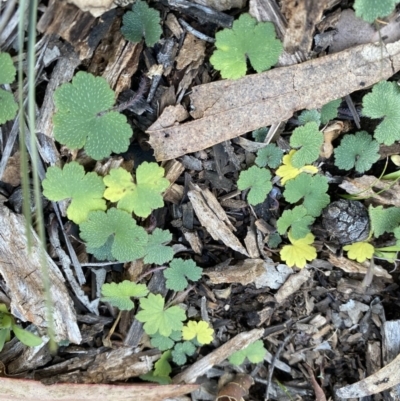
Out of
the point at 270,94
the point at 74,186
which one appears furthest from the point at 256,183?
the point at 74,186

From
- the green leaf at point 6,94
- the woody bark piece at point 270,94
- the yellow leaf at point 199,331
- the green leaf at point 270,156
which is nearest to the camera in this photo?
the green leaf at point 6,94

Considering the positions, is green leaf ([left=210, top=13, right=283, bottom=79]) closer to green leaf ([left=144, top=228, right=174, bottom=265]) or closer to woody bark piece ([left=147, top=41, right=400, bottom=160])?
woody bark piece ([left=147, top=41, right=400, bottom=160])

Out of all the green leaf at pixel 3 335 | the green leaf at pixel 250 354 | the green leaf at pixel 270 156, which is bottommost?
the green leaf at pixel 250 354

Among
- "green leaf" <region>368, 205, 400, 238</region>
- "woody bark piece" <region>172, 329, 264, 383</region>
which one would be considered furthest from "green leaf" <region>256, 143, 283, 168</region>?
"woody bark piece" <region>172, 329, 264, 383</region>

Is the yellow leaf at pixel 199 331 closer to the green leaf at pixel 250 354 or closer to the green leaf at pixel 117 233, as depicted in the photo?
the green leaf at pixel 250 354

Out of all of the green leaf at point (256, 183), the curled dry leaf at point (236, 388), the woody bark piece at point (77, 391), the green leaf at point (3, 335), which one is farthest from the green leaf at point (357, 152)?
the green leaf at point (3, 335)
